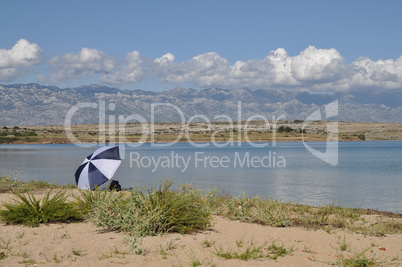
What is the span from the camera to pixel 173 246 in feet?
29.7

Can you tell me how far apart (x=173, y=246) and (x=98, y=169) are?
28.5 ft

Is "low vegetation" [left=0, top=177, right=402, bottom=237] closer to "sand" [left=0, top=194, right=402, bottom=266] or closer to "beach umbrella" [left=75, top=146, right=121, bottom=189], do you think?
"sand" [left=0, top=194, right=402, bottom=266]

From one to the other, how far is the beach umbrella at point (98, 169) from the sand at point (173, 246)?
18.6 feet

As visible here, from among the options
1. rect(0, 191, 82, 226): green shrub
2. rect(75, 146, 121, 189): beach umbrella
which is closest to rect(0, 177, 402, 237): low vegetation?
rect(0, 191, 82, 226): green shrub

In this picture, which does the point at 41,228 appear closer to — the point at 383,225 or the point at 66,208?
the point at 66,208

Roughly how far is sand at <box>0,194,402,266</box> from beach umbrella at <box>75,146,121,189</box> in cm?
567

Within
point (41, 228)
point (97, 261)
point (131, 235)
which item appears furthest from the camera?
point (41, 228)

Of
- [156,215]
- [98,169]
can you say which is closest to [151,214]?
[156,215]

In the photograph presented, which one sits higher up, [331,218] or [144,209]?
[144,209]

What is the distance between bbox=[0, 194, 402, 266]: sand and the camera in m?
8.12

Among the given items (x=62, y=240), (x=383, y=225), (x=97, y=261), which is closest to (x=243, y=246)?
(x=97, y=261)

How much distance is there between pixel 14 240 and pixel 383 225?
957 centimetres

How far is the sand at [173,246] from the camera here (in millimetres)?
8117

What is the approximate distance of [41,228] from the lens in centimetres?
1052
